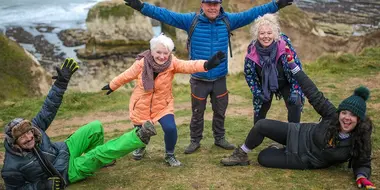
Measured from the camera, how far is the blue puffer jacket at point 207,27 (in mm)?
6271

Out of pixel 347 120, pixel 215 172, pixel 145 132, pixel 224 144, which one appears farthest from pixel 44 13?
pixel 347 120

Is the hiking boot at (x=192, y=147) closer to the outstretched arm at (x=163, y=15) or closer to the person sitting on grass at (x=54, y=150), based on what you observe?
the person sitting on grass at (x=54, y=150)

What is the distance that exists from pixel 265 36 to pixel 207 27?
946 millimetres

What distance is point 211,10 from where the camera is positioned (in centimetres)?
612

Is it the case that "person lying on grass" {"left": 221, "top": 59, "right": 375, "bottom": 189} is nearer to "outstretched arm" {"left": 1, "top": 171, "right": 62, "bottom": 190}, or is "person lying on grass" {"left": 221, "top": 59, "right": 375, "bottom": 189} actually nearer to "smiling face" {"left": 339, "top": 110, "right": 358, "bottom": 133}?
"smiling face" {"left": 339, "top": 110, "right": 358, "bottom": 133}

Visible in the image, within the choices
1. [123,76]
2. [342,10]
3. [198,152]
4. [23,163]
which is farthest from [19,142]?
[342,10]

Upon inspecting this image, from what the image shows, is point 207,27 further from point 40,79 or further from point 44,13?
point 44,13

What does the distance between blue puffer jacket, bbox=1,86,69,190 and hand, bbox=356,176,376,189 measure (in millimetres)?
3771

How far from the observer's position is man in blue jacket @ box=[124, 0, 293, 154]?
246 inches

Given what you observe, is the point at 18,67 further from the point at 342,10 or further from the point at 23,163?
the point at 342,10

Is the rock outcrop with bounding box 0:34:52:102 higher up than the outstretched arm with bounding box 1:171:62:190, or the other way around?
the outstretched arm with bounding box 1:171:62:190

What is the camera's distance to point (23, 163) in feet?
16.1

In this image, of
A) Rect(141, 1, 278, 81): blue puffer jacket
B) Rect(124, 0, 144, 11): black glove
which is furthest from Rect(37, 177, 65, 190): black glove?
Rect(124, 0, 144, 11): black glove

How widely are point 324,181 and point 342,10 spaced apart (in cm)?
3800
